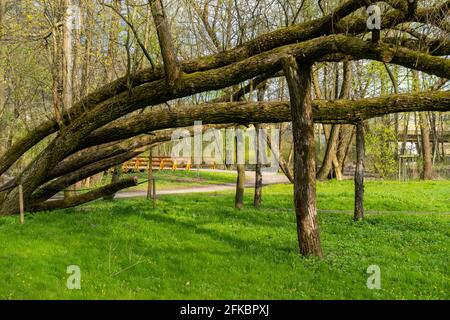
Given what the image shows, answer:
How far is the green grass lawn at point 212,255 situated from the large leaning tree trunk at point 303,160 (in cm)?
46

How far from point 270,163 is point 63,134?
33.3 metres

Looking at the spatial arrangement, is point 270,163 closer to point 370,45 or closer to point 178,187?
point 178,187

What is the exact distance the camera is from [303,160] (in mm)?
9023

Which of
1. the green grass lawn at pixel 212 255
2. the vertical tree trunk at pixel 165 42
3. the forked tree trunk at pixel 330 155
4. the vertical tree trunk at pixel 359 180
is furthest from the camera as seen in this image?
the forked tree trunk at pixel 330 155

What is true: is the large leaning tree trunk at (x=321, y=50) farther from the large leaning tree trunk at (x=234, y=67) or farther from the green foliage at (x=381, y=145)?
the green foliage at (x=381, y=145)

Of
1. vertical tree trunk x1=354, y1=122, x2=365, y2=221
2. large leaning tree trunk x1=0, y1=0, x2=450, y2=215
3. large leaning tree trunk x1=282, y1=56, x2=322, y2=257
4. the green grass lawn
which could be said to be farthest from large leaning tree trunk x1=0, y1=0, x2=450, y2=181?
vertical tree trunk x1=354, y1=122, x2=365, y2=221

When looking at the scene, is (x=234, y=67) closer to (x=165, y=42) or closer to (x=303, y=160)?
(x=165, y=42)

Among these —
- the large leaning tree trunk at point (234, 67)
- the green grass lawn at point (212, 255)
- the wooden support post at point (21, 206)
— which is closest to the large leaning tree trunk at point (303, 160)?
the green grass lawn at point (212, 255)

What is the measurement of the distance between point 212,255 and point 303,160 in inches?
101

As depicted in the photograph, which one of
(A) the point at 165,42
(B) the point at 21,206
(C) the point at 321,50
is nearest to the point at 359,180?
(C) the point at 321,50

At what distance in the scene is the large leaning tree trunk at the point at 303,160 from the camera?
8.94 metres

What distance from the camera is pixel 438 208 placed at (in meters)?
17.5

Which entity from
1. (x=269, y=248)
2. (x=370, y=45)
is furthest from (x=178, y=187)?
(x=370, y=45)
